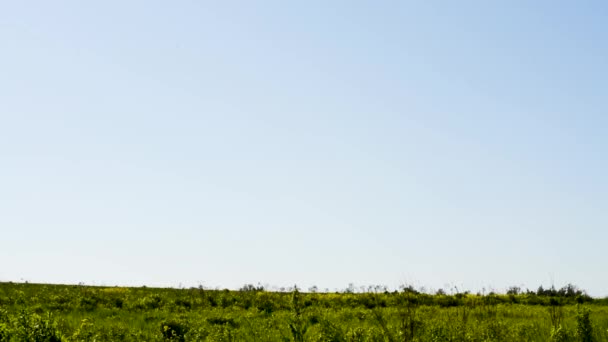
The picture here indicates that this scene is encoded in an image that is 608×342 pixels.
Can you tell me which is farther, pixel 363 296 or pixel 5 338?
pixel 363 296

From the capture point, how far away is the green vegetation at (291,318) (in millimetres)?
11320

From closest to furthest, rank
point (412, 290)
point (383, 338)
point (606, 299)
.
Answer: point (412, 290)
point (383, 338)
point (606, 299)

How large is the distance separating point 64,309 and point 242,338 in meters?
13.1

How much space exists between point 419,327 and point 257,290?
25.1 meters

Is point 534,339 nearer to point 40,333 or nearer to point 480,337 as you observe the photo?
point 480,337

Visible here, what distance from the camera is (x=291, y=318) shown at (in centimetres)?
1748

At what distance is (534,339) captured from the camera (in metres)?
14.1

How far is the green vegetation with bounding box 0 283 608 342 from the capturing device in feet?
37.1

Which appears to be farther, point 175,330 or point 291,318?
point 291,318

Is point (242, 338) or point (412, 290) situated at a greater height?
point (412, 290)

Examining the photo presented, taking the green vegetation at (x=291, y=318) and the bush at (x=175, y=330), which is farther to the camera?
the bush at (x=175, y=330)

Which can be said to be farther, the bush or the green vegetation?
the bush

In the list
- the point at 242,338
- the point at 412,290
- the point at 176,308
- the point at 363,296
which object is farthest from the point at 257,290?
the point at 412,290

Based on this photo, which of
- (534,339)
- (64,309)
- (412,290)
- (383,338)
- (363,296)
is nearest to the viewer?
(412,290)
